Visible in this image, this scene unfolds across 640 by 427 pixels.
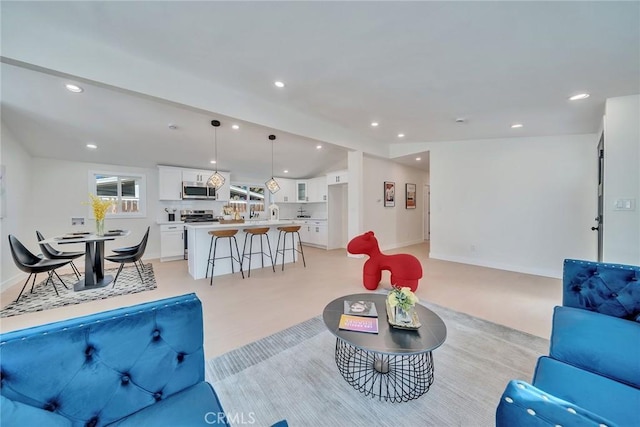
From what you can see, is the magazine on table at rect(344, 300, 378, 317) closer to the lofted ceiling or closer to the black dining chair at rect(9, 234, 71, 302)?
the lofted ceiling

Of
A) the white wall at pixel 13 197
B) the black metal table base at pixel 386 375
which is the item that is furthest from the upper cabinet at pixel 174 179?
the black metal table base at pixel 386 375

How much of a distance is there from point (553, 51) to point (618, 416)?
2.63 m

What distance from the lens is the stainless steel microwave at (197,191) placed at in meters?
5.95

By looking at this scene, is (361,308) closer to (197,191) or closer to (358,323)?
(358,323)

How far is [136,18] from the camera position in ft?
6.59

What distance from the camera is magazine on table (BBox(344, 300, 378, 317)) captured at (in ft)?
5.89

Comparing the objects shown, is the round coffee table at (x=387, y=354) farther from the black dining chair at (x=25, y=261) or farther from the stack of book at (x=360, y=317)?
the black dining chair at (x=25, y=261)

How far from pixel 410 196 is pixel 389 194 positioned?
1081 mm

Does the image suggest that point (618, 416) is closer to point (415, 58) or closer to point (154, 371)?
point (154, 371)

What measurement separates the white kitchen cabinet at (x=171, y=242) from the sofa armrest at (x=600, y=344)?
6.34m

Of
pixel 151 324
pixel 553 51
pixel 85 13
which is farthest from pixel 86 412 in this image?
pixel 553 51

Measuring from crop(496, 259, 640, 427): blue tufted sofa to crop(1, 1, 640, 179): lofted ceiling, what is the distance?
6.09ft

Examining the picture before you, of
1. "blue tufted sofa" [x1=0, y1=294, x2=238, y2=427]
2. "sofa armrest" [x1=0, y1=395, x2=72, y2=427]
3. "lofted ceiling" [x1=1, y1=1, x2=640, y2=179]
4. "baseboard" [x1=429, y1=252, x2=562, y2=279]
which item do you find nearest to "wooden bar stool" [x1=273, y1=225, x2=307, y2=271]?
"lofted ceiling" [x1=1, y1=1, x2=640, y2=179]

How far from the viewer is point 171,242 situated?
5.61m
